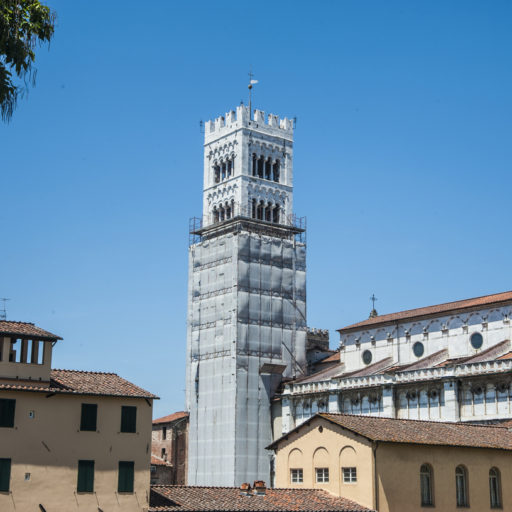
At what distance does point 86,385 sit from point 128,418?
8.23ft

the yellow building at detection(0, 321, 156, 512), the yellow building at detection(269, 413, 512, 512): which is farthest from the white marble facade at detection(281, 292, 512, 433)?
the yellow building at detection(0, 321, 156, 512)

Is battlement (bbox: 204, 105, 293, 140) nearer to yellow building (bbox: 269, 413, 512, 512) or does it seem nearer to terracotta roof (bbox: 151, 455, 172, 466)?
terracotta roof (bbox: 151, 455, 172, 466)

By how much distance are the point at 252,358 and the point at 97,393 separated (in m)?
45.2

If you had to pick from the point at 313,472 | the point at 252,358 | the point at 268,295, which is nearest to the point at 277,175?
the point at 268,295

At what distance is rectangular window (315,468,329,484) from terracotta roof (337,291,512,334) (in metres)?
→ 30.0

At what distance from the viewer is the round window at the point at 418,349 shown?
73.4 meters

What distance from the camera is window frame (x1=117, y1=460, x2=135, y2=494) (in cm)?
3769

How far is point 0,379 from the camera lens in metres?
37.0

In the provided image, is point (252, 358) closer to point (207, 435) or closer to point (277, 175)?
point (207, 435)

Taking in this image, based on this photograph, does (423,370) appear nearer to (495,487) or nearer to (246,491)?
(495,487)

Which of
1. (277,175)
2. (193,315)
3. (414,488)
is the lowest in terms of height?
(414,488)

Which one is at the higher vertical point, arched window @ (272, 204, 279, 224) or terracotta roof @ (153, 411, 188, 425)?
arched window @ (272, 204, 279, 224)

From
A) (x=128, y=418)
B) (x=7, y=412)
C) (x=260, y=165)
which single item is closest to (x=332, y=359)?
(x=260, y=165)

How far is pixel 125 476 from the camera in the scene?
3797 cm
